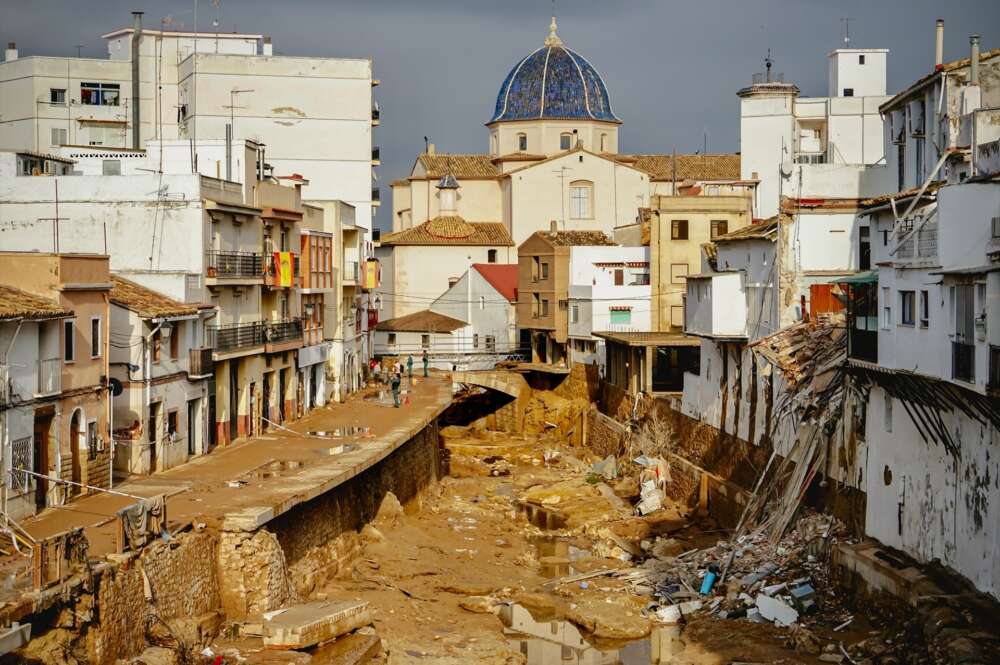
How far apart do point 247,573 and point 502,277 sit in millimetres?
52129

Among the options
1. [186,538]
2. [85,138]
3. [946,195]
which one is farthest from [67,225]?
[85,138]

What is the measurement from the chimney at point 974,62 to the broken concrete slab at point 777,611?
12659 mm

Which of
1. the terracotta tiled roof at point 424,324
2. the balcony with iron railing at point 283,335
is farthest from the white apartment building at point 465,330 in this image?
the balcony with iron railing at point 283,335

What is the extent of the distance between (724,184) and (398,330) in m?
18.7

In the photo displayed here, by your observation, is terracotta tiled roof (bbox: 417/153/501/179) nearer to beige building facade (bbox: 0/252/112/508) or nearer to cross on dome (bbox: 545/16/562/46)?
cross on dome (bbox: 545/16/562/46)

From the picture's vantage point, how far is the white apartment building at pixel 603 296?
210ft

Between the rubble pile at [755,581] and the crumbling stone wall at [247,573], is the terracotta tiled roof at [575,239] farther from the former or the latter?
the crumbling stone wall at [247,573]

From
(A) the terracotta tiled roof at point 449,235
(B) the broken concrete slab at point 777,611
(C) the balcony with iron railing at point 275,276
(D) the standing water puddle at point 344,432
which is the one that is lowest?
(B) the broken concrete slab at point 777,611

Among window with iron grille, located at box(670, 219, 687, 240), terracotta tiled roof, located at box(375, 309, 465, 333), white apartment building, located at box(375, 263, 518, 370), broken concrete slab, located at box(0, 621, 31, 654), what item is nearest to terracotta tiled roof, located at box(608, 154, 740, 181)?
white apartment building, located at box(375, 263, 518, 370)

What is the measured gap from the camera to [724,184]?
7019 cm

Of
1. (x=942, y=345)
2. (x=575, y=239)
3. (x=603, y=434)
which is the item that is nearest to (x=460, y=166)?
(x=575, y=239)

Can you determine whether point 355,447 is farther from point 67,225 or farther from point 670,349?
point 670,349

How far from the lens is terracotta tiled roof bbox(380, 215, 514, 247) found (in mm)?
83812

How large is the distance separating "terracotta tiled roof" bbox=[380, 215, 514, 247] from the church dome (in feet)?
33.8
